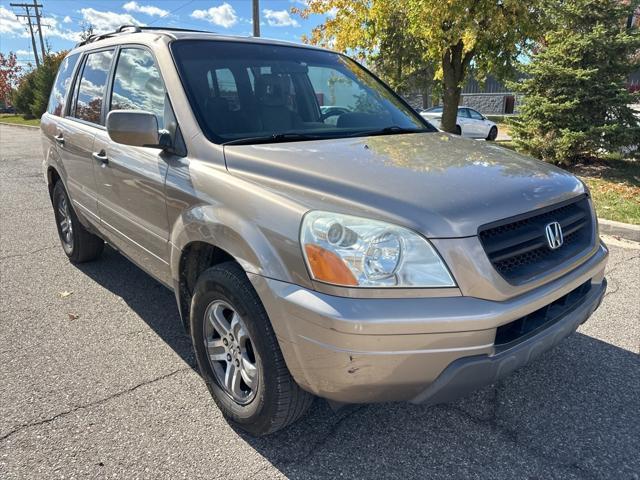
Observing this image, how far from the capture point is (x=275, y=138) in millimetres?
2654

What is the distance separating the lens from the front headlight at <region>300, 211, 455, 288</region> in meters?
1.83

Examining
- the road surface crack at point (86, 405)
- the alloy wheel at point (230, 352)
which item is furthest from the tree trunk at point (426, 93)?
the alloy wheel at point (230, 352)

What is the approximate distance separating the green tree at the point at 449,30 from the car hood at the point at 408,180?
6.32 metres

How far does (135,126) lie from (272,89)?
3.05 ft

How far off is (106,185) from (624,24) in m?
10.3

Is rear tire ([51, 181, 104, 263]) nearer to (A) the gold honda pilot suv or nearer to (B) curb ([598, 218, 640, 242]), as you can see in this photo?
(A) the gold honda pilot suv

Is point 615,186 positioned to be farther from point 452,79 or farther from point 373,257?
point 373,257

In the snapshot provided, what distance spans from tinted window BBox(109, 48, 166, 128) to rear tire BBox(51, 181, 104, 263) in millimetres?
1602

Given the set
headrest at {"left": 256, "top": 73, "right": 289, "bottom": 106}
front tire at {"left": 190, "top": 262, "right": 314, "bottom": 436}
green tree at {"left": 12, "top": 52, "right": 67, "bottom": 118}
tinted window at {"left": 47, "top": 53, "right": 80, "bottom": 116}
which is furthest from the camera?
green tree at {"left": 12, "top": 52, "right": 67, "bottom": 118}

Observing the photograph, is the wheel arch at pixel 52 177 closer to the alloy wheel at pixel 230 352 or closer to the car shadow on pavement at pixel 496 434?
the alloy wheel at pixel 230 352

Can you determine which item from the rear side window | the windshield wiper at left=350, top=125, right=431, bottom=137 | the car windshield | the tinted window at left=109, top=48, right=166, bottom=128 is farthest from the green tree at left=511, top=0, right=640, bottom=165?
the rear side window

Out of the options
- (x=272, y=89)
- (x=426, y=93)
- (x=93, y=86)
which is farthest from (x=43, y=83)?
(x=272, y=89)

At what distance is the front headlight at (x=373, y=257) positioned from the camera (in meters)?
1.83

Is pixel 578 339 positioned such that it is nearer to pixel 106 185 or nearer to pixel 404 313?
pixel 404 313
